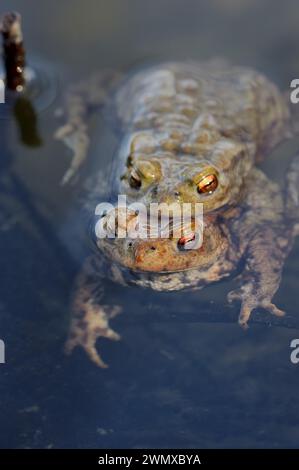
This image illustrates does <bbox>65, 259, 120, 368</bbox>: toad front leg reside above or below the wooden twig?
below

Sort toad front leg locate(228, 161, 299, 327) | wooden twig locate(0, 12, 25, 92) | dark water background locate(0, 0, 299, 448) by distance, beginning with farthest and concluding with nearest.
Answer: wooden twig locate(0, 12, 25, 92) → toad front leg locate(228, 161, 299, 327) → dark water background locate(0, 0, 299, 448)

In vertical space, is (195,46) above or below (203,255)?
above

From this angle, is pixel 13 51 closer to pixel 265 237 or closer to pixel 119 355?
pixel 265 237

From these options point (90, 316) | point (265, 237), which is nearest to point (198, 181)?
point (265, 237)

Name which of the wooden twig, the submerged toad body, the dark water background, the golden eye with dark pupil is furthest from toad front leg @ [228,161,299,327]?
the wooden twig

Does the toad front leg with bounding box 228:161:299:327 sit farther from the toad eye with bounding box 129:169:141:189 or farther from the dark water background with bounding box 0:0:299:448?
the toad eye with bounding box 129:169:141:189

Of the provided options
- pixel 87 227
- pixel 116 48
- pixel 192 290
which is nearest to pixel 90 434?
pixel 192 290

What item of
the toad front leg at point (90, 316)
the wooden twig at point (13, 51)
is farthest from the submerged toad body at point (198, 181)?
the wooden twig at point (13, 51)

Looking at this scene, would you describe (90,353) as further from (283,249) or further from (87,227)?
(283,249)
